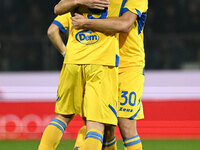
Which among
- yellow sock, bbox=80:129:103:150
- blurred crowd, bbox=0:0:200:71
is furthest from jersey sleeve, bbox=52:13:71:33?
blurred crowd, bbox=0:0:200:71

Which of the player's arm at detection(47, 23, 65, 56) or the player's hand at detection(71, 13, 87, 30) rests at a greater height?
the player's hand at detection(71, 13, 87, 30)

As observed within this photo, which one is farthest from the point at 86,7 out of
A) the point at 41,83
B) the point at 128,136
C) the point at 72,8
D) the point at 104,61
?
the point at 41,83

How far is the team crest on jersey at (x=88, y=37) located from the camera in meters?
3.72

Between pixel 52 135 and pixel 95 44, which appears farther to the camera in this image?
pixel 52 135

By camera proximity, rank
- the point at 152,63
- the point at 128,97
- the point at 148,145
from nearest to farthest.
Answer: the point at 128,97 < the point at 148,145 < the point at 152,63

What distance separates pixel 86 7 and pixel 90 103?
0.71 meters

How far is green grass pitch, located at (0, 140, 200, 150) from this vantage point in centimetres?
660

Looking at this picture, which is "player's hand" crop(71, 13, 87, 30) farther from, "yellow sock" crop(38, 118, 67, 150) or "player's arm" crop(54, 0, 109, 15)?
"yellow sock" crop(38, 118, 67, 150)

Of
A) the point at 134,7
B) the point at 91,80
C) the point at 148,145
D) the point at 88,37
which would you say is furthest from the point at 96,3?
the point at 148,145

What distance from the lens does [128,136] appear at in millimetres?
4293

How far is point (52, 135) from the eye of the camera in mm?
3844

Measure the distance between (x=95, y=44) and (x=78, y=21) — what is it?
21 centimetres

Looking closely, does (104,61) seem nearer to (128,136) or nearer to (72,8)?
(72,8)

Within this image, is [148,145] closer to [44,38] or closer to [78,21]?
[44,38]
